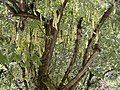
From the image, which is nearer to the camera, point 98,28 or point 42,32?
point 42,32

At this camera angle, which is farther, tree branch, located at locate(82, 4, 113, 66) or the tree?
tree branch, located at locate(82, 4, 113, 66)

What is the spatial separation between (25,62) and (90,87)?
265cm

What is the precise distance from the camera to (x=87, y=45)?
111 inches

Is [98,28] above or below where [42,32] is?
below

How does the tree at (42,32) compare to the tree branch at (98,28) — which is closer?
the tree at (42,32)

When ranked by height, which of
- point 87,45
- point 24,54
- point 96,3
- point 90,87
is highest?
point 96,3

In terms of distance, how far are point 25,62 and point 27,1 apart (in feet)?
1.72

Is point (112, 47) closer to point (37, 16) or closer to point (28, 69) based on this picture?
point (28, 69)

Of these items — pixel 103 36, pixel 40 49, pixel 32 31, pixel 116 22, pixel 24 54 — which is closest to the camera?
pixel 24 54

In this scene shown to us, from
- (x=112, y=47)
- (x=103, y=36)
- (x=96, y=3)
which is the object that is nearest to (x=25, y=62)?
(x=96, y=3)

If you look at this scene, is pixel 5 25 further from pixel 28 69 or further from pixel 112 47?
pixel 112 47

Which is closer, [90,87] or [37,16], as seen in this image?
[37,16]

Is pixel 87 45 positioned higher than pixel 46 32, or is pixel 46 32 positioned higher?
pixel 46 32

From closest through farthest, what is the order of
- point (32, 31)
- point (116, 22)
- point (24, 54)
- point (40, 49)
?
point (24, 54) → point (32, 31) → point (40, 49) → point (116, 22)
